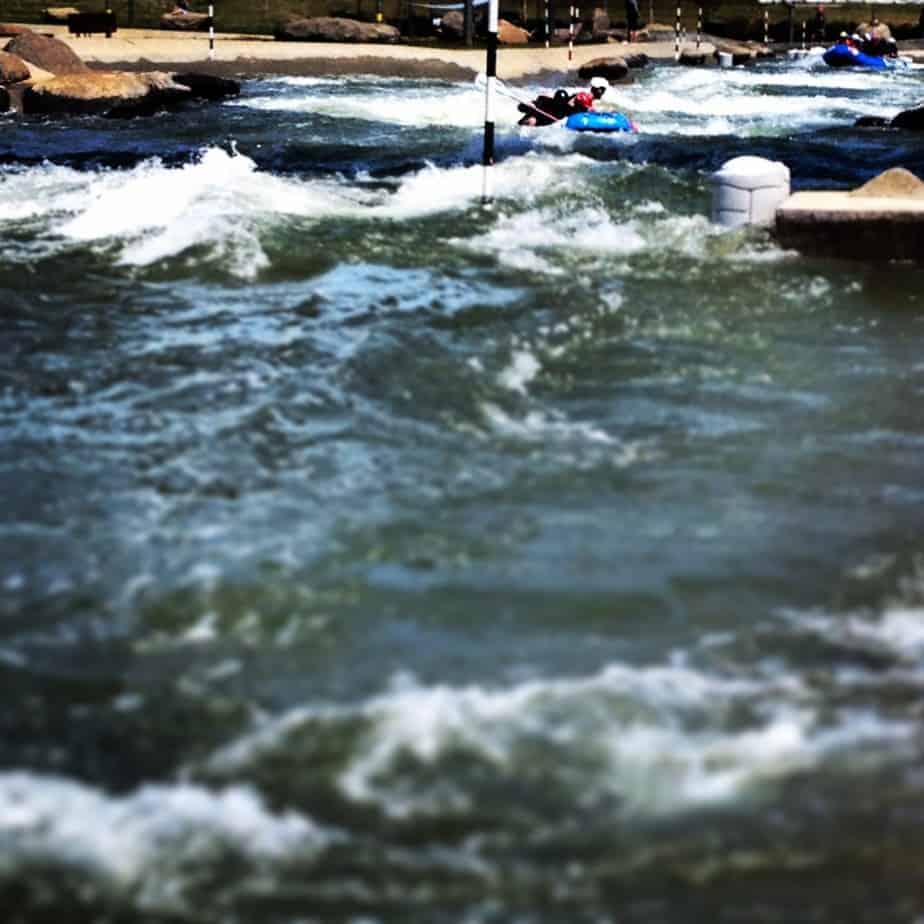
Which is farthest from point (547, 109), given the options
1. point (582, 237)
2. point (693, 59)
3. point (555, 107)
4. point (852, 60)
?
point (852, 60)

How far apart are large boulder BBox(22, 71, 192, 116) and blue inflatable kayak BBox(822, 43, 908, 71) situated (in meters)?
18.9

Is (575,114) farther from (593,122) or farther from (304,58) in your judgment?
(304,58)

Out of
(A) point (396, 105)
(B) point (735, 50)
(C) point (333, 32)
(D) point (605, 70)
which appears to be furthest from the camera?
(B) point (735, 50)

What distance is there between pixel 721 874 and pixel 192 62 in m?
25.5

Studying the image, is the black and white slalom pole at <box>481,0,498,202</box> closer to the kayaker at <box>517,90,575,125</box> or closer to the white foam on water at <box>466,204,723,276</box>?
the white foam on water at <box>466,204,723,276</box>

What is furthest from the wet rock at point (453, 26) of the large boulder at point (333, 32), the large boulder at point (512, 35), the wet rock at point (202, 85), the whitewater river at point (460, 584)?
the whitewater river at point (460, 584)

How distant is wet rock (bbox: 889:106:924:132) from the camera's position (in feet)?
64.9

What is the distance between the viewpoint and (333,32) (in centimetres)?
3397

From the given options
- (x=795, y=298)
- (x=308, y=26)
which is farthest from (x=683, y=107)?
(x=795, y=298)

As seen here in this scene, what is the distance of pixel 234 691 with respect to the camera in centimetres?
433

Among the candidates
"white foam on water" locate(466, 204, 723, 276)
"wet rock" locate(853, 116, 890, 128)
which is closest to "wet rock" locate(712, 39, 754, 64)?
"wet rock" locate(853, 116, 890, 128)

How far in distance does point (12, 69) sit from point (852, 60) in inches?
782

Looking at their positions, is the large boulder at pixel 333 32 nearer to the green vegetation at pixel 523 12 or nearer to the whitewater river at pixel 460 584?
the green vegetation at pixel 523 12

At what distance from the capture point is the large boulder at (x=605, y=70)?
2838 centimetres
